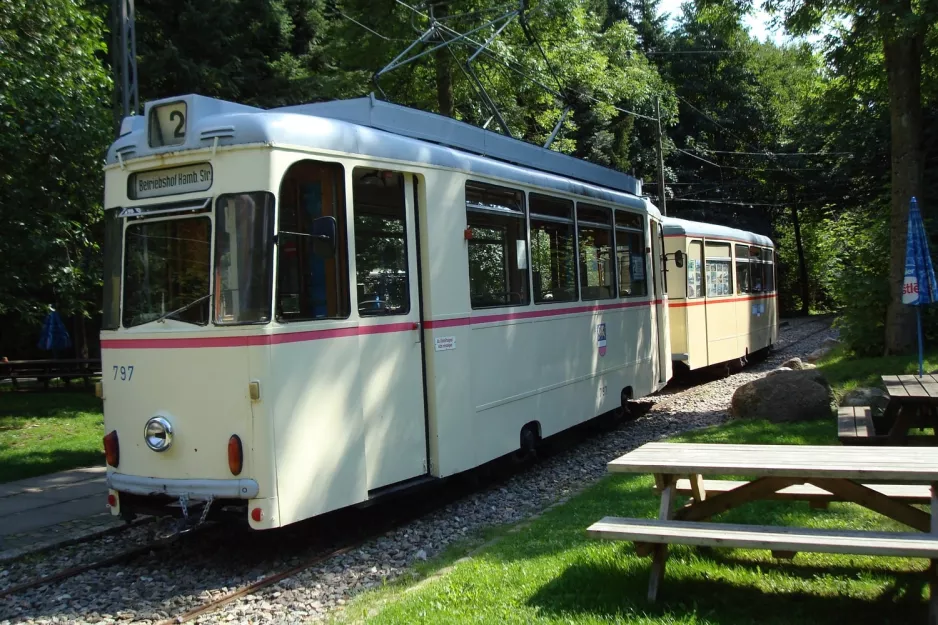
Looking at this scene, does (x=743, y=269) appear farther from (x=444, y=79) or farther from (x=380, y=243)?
(x=380, y=243)

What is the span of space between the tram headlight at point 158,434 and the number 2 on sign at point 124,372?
0.43 metres

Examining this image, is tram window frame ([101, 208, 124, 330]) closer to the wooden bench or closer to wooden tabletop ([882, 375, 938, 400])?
the wooden bench

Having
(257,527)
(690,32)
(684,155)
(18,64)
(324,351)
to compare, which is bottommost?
(257,527)

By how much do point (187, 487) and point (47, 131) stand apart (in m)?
9.29

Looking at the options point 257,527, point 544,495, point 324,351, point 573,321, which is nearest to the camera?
point 257,527

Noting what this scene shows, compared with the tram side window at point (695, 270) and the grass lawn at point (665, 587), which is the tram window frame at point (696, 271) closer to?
the tram side window at point (695, 270)

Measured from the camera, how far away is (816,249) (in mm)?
47406

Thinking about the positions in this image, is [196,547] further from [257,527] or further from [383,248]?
[383,248]

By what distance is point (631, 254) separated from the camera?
11938mm

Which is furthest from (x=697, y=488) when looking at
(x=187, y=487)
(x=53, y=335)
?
(x=53, y=335)

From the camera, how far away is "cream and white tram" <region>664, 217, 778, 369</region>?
15.9 m

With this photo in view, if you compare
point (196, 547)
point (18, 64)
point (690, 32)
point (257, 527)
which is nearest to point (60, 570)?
point (196, 547)

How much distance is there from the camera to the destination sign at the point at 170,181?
20.5 ft

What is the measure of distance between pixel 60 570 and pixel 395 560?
2561mm
